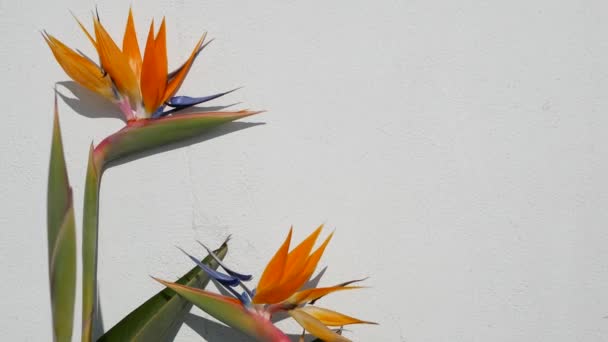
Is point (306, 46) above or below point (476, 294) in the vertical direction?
above

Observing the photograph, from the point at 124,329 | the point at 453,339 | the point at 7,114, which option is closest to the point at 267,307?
the point at 124,329

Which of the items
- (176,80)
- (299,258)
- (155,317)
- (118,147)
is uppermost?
(176,80)

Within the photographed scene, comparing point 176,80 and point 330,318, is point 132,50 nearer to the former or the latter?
point 176,80

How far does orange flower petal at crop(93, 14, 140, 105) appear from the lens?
0.90 meters

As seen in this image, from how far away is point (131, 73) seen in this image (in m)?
0.92

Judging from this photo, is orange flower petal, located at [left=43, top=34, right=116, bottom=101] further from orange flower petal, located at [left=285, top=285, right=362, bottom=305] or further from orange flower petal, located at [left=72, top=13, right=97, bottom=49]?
orange flower petal, located at [left=285, top=285, right=362, bottom=305]

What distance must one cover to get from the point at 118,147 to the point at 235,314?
33 cm

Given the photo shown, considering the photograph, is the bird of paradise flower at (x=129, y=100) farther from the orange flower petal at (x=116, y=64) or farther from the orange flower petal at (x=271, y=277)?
the orange flower petal at (x=271, y=277)

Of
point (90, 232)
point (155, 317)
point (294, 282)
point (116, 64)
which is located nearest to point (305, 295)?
point (294, 282)

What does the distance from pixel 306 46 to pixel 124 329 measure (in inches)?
21.0

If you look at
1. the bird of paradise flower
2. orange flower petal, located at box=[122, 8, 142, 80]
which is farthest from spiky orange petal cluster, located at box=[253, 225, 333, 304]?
orange flower petal, located at box=[122, 8, 142, 80]

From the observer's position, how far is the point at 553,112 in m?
1.00

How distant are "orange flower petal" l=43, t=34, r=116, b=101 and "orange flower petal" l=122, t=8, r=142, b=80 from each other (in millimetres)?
45

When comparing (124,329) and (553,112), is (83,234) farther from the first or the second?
(553,112)
